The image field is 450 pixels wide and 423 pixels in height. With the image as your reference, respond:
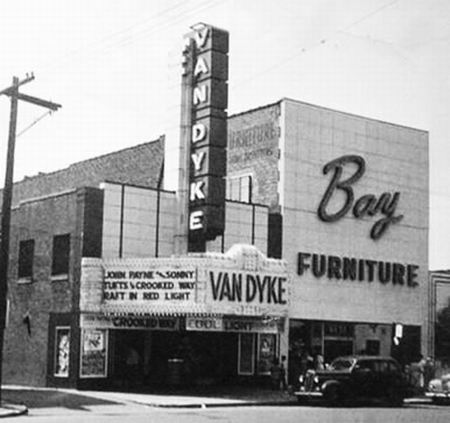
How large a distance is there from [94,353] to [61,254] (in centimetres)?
410

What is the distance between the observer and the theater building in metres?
33.6

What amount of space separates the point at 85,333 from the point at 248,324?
6.06 meters

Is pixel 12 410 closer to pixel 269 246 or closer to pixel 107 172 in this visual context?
pixel 269 246

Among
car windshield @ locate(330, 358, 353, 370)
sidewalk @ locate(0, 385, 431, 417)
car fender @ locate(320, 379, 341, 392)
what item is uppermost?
car windshield @ locate(330, 358, 353, 370)

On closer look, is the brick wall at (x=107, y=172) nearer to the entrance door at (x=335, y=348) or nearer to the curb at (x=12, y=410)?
the entrance door at (x=335, y=348)

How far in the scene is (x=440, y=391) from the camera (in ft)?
109

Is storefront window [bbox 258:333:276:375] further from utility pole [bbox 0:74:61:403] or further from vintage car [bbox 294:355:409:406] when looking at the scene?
utility pole [bbox 0:74:61:403]

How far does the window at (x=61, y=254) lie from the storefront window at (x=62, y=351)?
2.17 m

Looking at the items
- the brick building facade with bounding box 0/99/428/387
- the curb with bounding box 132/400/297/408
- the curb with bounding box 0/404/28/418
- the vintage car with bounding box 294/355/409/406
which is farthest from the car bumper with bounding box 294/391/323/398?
the curb with bounding box 0/404/28/418

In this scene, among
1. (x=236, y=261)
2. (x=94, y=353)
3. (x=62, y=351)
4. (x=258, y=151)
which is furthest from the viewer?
(x=258, y=151)

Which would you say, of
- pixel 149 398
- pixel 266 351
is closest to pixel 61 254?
pixel 149 398

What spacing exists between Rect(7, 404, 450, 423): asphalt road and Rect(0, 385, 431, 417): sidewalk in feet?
2.22

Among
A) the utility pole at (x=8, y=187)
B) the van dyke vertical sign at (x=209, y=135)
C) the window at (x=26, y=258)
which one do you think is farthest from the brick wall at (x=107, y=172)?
the utility pole at (x=8, y=187)

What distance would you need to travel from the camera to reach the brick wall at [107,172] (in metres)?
44.8
